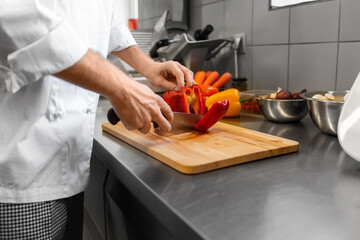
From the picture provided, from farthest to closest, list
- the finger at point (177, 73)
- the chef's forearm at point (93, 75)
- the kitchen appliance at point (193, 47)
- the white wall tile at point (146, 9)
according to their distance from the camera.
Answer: the white wall tile at point (146, 9) → the kitchen appliance at point (193, 47) → the finger at point (177, 73) → the chef's forearm at point (93, 75)

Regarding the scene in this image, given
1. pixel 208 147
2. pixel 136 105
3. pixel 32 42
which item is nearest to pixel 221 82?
pixel 208 147

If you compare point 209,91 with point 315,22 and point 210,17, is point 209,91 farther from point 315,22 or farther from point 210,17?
point 210,17

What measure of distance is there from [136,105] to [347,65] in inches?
29.9

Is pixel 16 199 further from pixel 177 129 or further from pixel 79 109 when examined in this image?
pixel 177 129

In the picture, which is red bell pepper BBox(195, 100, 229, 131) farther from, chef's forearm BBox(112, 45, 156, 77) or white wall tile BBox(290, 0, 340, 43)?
white wall tile BBox(290, 0, 340, 43)

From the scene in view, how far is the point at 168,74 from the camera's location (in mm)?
957

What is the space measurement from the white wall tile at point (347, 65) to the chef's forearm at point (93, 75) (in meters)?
0.78

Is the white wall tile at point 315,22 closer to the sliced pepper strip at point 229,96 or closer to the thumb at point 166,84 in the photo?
the sliced pepper strip at point 229,96

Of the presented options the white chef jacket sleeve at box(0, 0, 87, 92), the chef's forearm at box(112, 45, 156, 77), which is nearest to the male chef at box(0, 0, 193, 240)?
the white chef jacket sleeve at box(0, 0, 87, 92)

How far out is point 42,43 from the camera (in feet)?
1.62

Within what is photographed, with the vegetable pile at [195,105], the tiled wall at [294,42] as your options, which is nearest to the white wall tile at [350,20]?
the tiled wall at [294,42]

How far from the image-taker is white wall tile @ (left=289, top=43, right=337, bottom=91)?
1108 mm

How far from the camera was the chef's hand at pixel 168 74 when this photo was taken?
92 centimetres

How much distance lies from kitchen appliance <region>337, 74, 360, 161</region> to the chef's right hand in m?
0.31
